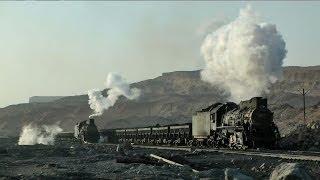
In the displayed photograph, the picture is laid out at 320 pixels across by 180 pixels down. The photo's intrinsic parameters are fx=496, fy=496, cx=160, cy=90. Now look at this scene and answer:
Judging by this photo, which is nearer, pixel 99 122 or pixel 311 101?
pixel 311 101

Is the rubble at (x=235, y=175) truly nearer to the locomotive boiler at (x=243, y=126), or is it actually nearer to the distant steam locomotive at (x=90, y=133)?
the locomotive boiler at (x=243, y=126)

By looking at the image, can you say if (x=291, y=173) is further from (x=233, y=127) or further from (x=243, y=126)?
(x=233, y=127)

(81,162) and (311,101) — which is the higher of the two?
(311,101)

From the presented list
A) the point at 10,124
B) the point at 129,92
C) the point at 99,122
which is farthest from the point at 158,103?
the point at 129,92

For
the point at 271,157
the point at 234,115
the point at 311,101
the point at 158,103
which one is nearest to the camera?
the point at 271,157

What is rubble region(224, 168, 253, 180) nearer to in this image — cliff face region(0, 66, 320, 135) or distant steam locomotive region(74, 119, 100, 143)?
distant steam locomotive region(74, 119, 100, 143)

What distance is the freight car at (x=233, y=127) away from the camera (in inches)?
1289

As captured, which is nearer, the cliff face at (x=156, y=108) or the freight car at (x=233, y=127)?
the freight car at (x=233, y=127)

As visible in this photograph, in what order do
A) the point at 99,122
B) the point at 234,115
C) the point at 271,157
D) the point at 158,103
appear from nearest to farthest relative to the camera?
1. the point at 271,157
2. the point at 234,115
3. the point at 99,122
4. the point at 158,103

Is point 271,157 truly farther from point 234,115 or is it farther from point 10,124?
point 10,124

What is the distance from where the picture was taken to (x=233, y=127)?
33.7m

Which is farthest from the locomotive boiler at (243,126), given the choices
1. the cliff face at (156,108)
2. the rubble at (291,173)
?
the cliff face at (156,108)

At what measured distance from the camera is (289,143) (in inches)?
1555

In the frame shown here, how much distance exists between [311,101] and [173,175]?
411 feet
